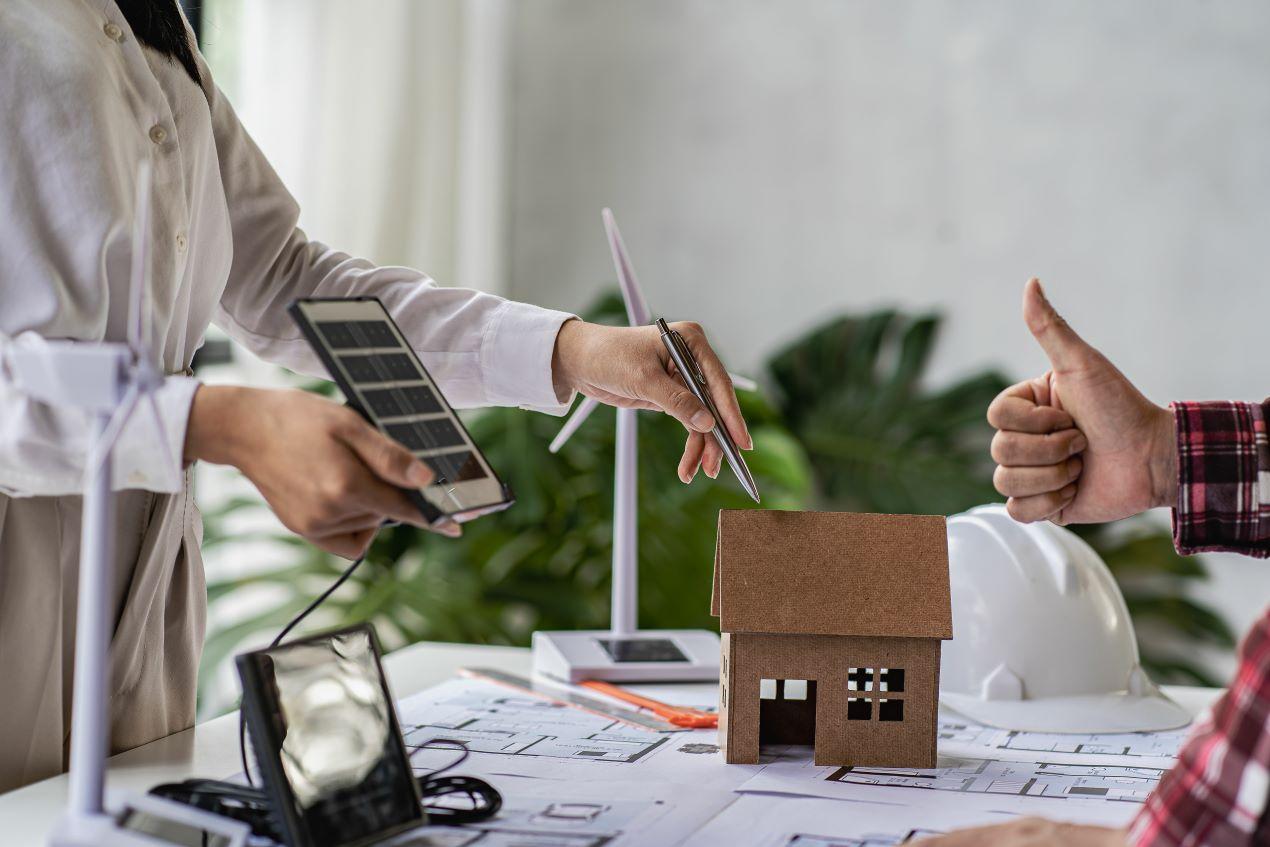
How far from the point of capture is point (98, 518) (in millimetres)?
631

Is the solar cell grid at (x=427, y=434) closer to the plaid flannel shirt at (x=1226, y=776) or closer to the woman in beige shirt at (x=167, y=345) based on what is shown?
the woman in beige shirt at (x=167, y=345)

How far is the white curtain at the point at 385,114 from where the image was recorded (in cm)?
239

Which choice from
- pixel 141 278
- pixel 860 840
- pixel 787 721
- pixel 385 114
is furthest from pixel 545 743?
pixel 385 114

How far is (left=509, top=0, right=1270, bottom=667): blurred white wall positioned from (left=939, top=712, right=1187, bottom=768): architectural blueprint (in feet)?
5.91

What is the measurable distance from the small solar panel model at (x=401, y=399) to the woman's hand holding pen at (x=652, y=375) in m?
0.28

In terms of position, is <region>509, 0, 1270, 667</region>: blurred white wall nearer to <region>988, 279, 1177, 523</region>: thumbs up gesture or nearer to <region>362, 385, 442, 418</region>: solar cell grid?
<region>988, 279, 1177, 523</region>: thumbs up gesture

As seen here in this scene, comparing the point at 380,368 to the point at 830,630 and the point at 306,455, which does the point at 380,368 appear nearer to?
the point at 306,455

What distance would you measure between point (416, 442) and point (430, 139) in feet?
7.31

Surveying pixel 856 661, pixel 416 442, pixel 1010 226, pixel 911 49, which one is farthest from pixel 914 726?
pixel 911 49

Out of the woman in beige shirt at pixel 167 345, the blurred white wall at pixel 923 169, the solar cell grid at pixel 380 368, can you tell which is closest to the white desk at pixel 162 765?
the woman in beige shirt at pixel 167 345

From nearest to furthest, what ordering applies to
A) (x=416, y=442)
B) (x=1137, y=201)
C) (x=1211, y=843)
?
(x=1211, y=843), (x=416, y=442), (x=1137, y=201)

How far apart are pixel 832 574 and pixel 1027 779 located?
0.69 feet

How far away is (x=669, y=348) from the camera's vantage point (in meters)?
1.02

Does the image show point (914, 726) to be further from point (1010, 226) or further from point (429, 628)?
point (1010, 226)
